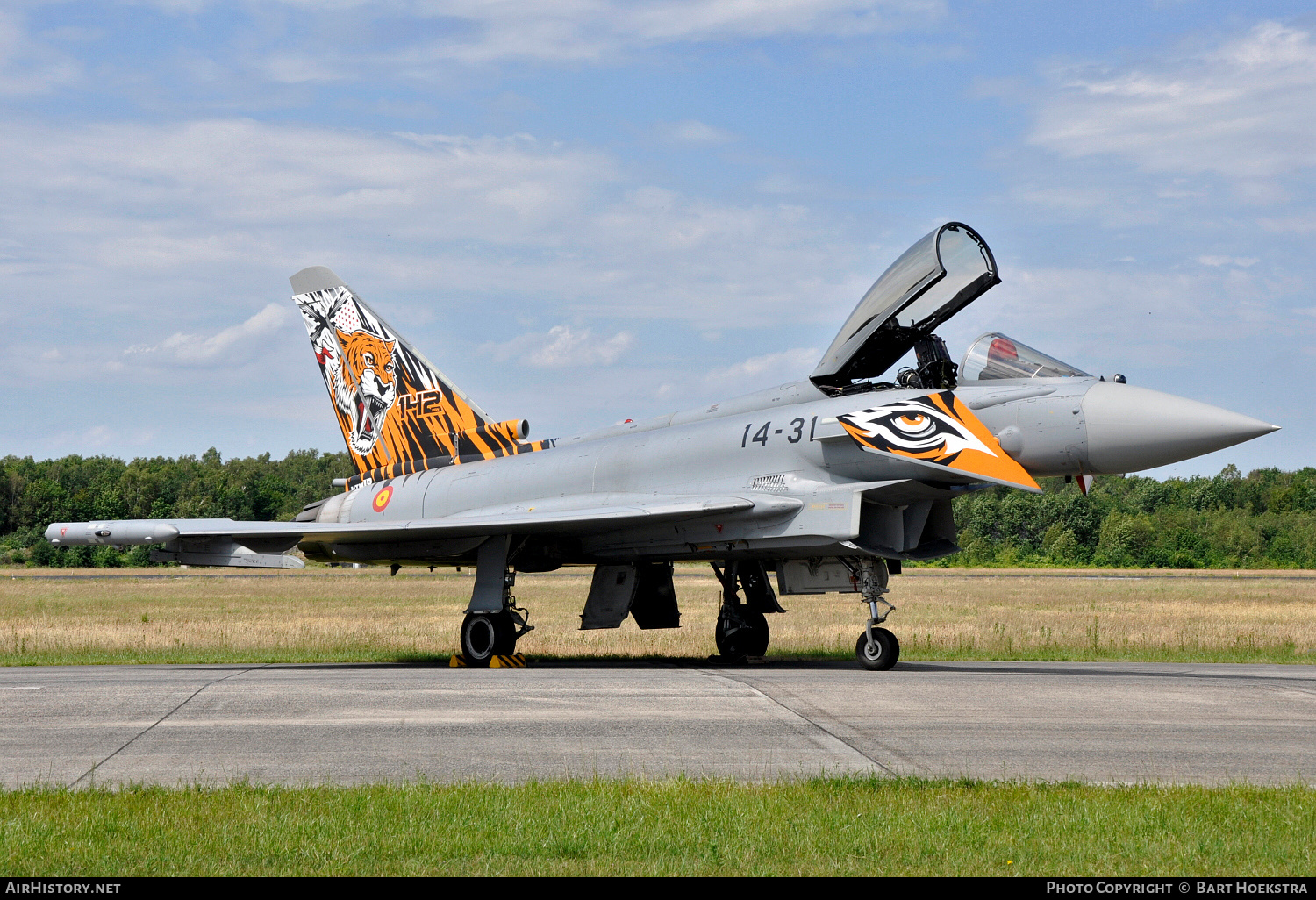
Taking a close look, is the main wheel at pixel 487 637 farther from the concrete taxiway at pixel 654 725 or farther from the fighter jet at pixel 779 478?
the concrete taxiway at pixel 654 725

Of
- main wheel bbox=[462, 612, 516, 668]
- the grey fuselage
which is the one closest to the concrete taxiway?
the grey fuselage

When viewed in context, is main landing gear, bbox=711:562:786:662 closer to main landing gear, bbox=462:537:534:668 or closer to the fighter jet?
the fighter jet

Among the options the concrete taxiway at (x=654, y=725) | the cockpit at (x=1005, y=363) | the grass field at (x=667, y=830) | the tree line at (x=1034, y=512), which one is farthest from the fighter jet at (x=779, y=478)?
the tree line at (x=1034, y=512)

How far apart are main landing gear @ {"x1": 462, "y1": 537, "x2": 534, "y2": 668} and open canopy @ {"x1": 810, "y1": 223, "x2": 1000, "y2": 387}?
5.36m

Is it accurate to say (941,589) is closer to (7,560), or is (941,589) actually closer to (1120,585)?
(1120,585)

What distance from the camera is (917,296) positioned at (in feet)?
45.6

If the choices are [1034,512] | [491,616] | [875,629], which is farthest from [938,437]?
[1034,512]

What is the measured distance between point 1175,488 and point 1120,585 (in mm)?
58592

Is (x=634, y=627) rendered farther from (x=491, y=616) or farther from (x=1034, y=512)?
(x=1034, y=512)

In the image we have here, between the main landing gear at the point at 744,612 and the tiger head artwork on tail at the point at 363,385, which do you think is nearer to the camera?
the main landing gear at the point at 744,612

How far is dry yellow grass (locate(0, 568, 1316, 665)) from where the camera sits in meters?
18.4

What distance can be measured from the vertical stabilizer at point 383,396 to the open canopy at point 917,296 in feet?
20.6

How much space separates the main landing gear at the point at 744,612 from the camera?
16.5 metres
